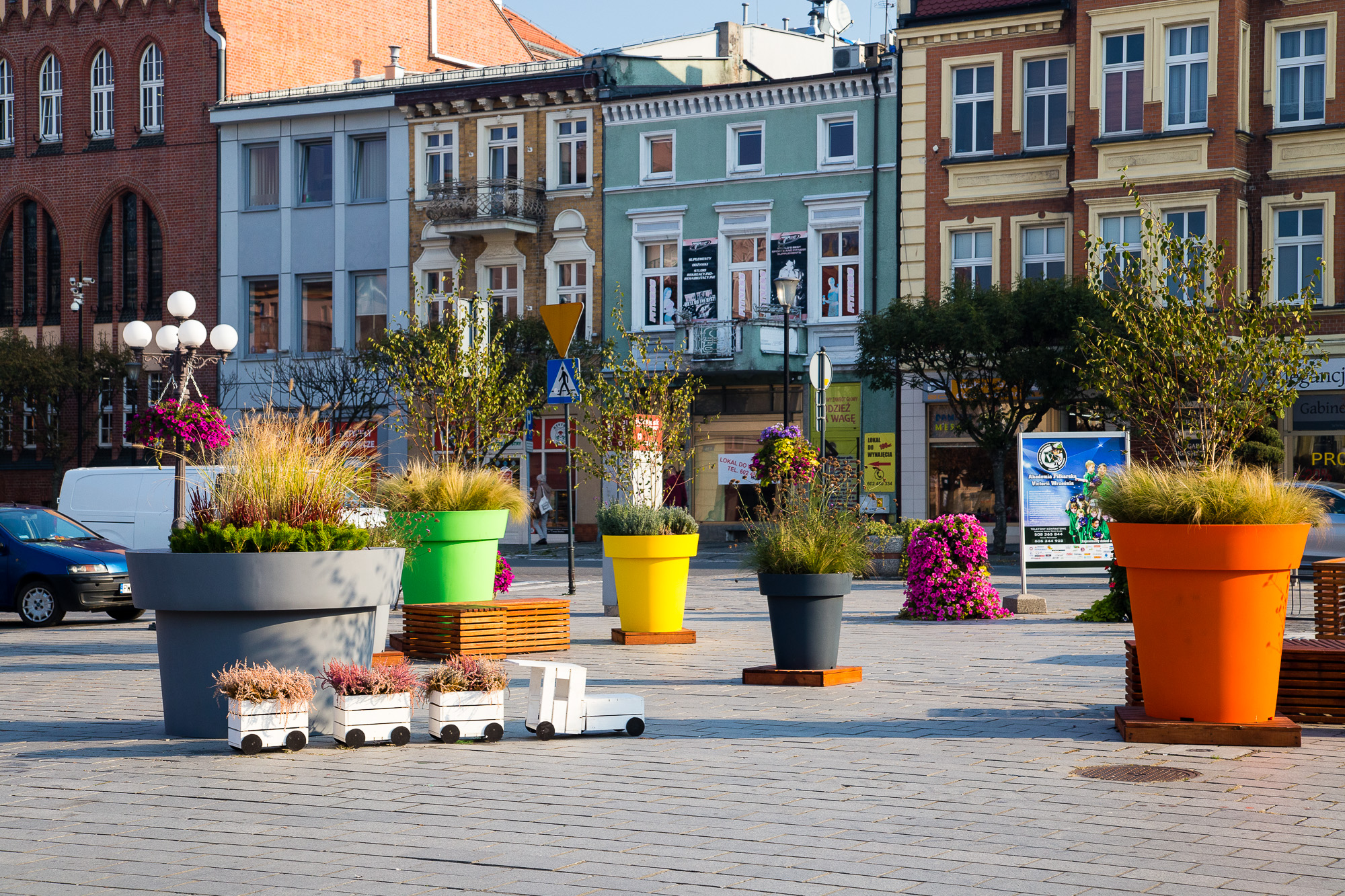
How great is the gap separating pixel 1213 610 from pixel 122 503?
19.7m

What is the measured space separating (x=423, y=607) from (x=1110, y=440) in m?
8.48

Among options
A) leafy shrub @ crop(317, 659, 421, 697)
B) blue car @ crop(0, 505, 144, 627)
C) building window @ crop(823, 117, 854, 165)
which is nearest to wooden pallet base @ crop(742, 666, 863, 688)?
leafy shrub @ crop(317, 659, 421, 697)

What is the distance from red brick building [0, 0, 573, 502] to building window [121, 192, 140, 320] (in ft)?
0.15

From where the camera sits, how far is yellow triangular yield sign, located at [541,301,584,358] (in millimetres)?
17203

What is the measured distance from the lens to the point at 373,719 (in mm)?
8312

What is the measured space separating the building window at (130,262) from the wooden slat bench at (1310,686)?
42.0 m

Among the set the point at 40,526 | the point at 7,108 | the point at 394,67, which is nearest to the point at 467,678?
the point at 40,526

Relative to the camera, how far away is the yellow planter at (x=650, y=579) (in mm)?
14438

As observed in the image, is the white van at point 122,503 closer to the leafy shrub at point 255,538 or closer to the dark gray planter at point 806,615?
the dark gray planter at point 806,615

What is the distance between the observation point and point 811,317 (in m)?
38.0

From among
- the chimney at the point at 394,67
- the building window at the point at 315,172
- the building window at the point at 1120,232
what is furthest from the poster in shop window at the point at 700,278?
the chimney at the point at 394,67

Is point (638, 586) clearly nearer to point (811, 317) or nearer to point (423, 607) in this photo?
point (423, 607)

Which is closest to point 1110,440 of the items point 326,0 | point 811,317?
point 811,317

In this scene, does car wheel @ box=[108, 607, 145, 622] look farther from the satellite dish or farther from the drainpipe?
the satellite dish
